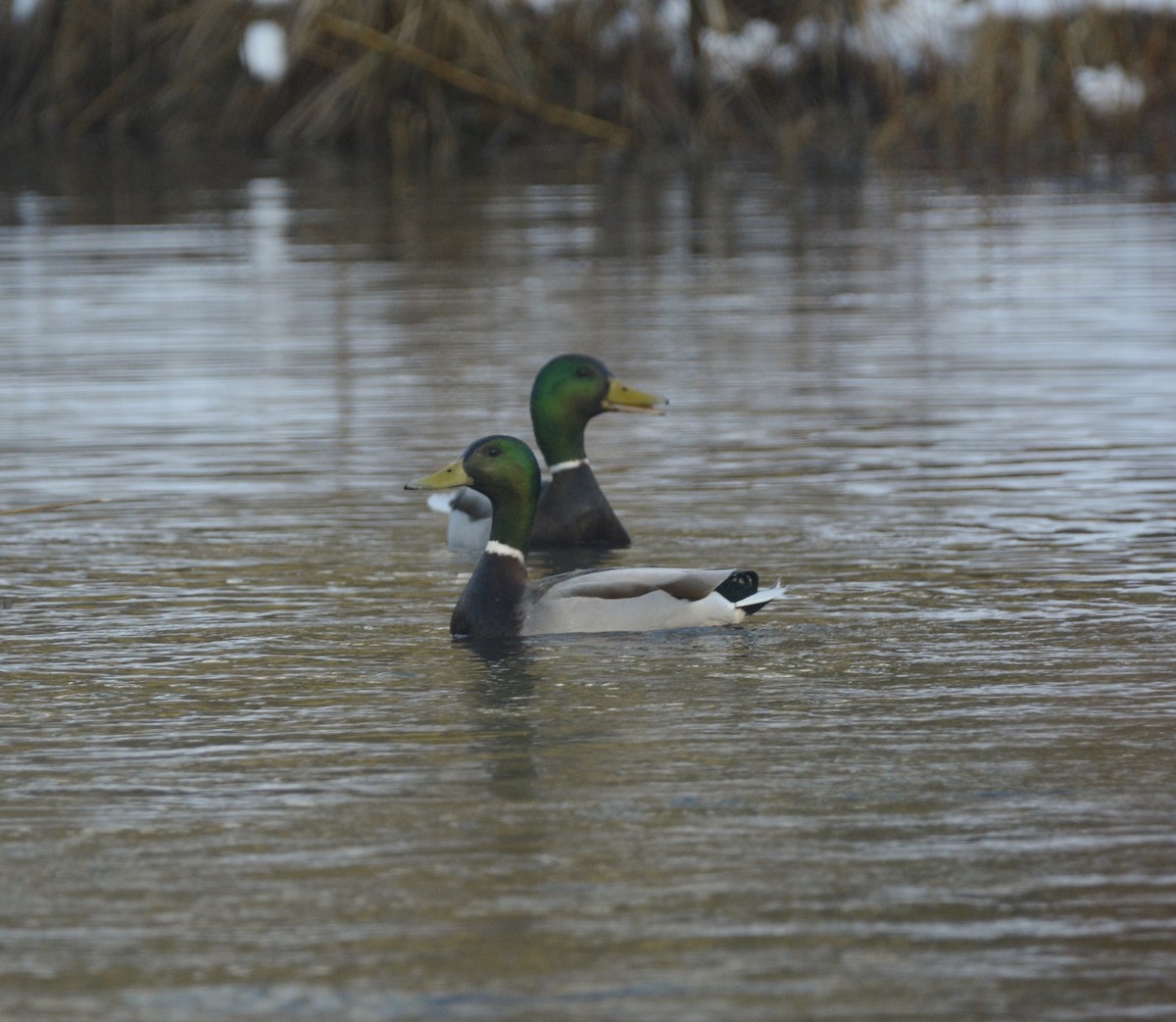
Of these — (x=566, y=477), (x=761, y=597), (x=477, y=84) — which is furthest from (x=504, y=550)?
(x=477, y=84)

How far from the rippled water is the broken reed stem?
1522cm

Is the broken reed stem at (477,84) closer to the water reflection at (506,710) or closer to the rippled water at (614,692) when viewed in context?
the rippled water at (614,692)

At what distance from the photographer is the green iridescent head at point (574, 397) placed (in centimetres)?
975

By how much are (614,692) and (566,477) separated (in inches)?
115

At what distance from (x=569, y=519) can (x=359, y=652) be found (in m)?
2.14

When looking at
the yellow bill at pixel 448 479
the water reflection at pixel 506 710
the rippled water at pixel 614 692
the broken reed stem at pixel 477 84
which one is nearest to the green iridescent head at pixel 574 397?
the rippled water at pixel 614 692

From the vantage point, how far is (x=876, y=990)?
4281 mm

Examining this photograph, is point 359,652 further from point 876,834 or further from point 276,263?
point 276,263

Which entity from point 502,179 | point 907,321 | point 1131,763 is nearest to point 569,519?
point 1131,763

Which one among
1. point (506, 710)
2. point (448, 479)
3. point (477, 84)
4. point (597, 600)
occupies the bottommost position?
point (506, 710)

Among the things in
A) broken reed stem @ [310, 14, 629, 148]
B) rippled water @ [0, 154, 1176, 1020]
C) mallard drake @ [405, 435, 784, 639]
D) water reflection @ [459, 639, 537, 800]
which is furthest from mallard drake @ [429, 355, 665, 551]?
broken reed stem @ [310, 14, 629, 148]

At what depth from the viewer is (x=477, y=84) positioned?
32125 mm

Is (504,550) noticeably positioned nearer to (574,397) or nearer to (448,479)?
(448,479)

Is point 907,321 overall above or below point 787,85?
below
